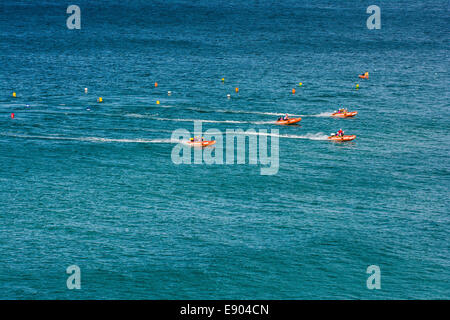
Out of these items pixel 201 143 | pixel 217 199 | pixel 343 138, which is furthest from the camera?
pixel 343 138

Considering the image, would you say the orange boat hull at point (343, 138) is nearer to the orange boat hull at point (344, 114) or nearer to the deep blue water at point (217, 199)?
the deep blue water at point (217, 199)

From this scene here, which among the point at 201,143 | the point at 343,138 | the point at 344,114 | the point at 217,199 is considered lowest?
the point at 217,199

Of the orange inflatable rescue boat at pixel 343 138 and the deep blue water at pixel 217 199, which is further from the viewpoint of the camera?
the orange inflatable rescue boat at pixel 343 138

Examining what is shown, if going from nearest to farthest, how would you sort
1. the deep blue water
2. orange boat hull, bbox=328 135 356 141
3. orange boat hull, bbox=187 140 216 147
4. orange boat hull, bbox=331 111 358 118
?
the deep blue water < orange boat hull, bbox=187 140 216 147 < orange boat hull, bbox=328 135 356 141 < orange boat hull, bbox=331 111 358 118

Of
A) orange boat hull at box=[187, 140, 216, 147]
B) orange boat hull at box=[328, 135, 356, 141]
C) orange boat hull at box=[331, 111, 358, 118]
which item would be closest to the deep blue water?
orange boat hull at box=[328, 135, 356, 141]

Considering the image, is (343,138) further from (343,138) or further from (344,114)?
(344,114)

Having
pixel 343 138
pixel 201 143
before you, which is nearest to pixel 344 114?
pixel 343 138

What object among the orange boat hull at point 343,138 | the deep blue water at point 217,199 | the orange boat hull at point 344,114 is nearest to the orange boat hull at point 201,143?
the deep blue water at point 217,199

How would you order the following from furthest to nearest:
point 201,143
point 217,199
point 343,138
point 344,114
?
point 344,114 → point 343,138 → point 201,143 → point 217,199

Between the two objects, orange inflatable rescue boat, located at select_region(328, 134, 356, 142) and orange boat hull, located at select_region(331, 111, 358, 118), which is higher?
orange boat hull, located at select_region(331, 111, 358, 118)

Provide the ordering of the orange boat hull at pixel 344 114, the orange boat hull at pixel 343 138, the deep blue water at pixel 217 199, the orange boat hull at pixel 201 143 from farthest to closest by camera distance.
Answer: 1. the orange boat hull at pixel 344 114
2. the orange boat hull at pixel 343 138
3. the orange boat hull at pixel 201 143
4. the deep blue water at pixel 217 199

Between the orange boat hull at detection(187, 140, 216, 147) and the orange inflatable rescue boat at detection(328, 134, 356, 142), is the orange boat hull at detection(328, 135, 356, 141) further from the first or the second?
the orange boat hull at detection(187, 140, 216, 147)

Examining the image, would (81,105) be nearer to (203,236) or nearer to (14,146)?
(14,146)
